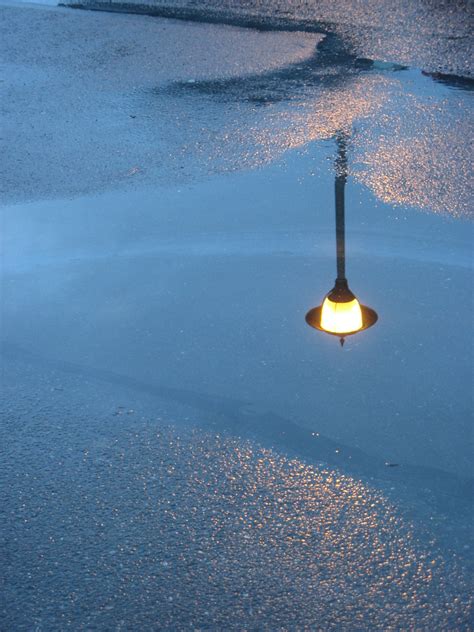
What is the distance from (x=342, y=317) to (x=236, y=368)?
24.6 inches

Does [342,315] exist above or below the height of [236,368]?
above

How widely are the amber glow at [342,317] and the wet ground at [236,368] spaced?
79mm

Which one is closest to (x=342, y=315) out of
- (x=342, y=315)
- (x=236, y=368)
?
(x=342, y=315)

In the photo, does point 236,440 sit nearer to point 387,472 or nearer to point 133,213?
point 387,472

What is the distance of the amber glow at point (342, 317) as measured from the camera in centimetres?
457

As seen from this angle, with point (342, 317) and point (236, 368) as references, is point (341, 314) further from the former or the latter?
point (236, 368)

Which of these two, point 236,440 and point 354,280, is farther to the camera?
point 354,280

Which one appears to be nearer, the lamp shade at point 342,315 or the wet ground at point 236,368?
the wet ground at point 236,368

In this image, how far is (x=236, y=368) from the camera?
439 centimetres

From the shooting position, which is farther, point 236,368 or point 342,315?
point 342,315

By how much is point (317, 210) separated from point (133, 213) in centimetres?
124

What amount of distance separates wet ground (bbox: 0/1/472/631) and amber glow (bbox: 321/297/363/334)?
0.08 metres

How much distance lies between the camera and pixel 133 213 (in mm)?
6039

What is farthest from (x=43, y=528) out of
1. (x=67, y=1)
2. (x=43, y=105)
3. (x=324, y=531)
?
(x=67, y=1)
